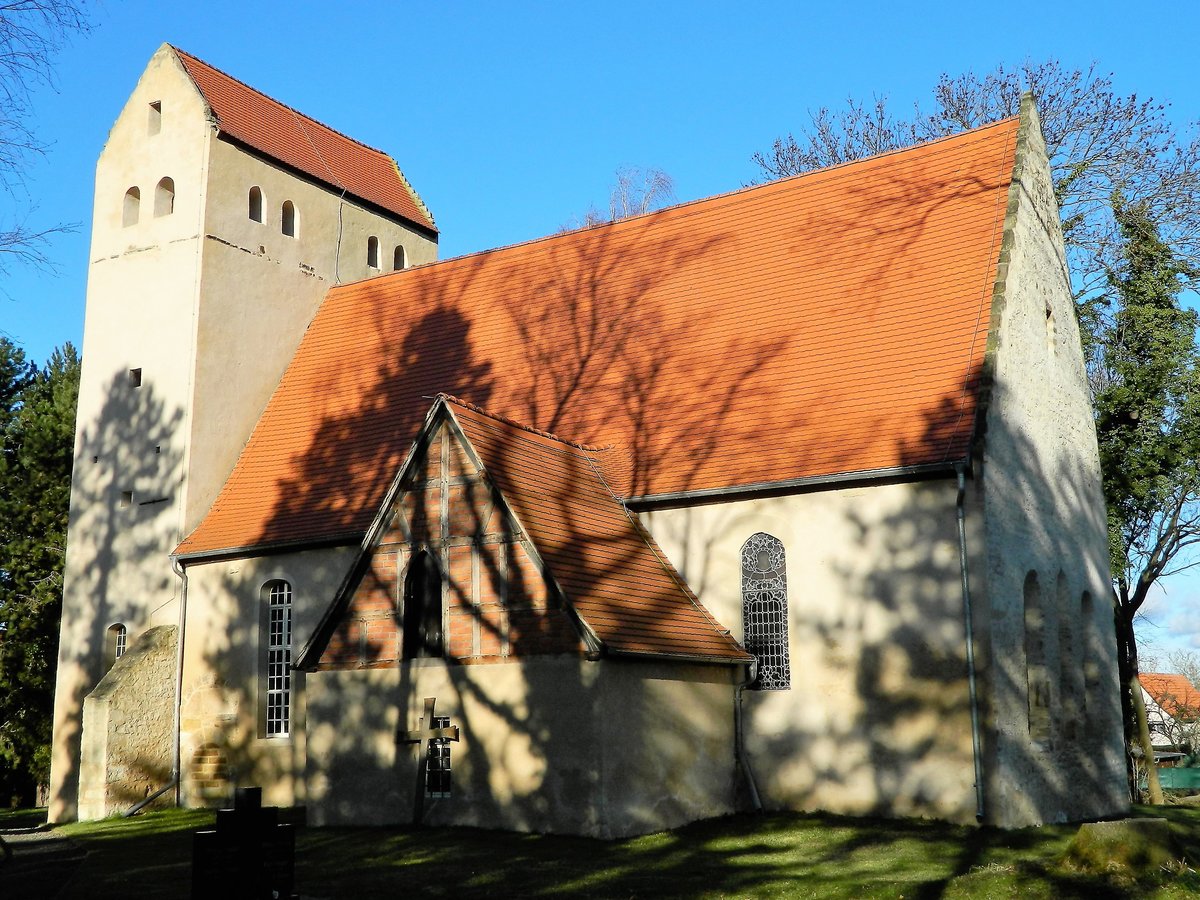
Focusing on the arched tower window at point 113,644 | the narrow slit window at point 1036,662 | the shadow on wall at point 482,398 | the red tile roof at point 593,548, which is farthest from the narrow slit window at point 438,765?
the arched tower window at point 113,644

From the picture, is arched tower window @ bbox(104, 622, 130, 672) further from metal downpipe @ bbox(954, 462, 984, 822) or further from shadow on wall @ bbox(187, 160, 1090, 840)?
metal downpipe @ bbox(954, 462, 984, 822)

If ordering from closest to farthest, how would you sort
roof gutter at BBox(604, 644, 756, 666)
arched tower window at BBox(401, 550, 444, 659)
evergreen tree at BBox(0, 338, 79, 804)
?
1. roof gutter at BBox(604, 644, 756, 666)
2. arched tower window at BBox(401, 550, 444, 659)
3. evergreen tree at BBox(0, 338, 79, 804)

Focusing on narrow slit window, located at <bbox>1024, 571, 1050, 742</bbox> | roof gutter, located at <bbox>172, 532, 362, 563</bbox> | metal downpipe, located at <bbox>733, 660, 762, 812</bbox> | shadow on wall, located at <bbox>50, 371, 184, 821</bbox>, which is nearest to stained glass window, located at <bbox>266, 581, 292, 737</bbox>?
roof gutter, located at <bbox>172, 532, 362, 563</bbox>

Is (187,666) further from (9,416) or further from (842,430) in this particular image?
(9,416)

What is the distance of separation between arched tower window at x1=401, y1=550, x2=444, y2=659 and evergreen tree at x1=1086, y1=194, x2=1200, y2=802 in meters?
15.5

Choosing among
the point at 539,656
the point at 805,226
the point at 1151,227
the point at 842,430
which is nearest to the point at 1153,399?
the point at 1151,227

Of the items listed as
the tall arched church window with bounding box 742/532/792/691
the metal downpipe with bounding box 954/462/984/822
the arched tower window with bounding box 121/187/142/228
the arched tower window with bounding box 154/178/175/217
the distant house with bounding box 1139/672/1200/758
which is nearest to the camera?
the metal downpipe with bounding box 954/462/984/822

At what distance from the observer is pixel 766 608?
1648cm

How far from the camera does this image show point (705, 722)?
1548 centimetres

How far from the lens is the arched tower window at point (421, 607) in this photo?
15.4m

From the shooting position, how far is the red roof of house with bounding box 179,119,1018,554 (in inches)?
652

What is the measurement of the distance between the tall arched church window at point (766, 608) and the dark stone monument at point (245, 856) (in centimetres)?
842

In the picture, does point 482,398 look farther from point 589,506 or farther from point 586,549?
point 586,549

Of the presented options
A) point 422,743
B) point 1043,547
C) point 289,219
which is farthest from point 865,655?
point 289,219
